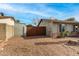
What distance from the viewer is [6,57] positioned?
306 inches

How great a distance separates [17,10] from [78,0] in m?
1.39

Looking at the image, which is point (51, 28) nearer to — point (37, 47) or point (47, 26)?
point (47, 26)

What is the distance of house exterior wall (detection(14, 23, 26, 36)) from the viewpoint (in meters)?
8.09

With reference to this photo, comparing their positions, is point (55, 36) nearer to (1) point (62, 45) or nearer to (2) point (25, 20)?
(1) point (62, 45)

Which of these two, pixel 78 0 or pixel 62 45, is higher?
pixel 78 0

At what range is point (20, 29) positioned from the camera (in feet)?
27.0

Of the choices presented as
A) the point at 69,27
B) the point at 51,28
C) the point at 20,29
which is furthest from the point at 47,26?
the point at 20,29

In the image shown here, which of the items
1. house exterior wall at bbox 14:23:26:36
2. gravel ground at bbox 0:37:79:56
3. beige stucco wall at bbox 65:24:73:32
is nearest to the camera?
gravel ground at bbox 0:37:79:56

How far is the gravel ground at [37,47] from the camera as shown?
307 inches

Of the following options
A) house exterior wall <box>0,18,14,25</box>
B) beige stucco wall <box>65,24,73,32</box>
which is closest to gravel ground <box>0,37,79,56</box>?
beige stucco wall <box>65,24,73,32</box>

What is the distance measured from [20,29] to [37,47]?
677 millimetres

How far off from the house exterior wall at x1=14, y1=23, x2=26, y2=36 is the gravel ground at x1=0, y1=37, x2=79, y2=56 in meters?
0.15

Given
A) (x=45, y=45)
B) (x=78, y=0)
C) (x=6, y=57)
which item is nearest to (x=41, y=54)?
(x=45, y=45)

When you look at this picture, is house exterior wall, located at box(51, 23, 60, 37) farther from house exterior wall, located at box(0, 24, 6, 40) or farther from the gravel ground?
house exterior wall, located at box(0, 24, 6, 40)
